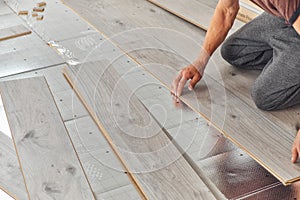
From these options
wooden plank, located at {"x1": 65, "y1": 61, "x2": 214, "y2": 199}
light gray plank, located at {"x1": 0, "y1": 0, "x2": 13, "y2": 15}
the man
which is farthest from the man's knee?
light gray plank, located at {"x1": 0, "y1": 0, "x2": 13, "y2": 15}

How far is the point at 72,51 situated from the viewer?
345cm

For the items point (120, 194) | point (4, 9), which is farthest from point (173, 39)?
point (4, 9)

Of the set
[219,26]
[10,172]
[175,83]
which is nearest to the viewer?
[10,172]

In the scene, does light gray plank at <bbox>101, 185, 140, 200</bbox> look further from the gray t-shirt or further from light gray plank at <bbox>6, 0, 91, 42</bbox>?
light gray plank at <bbox>6, 0, 91, 42</bbox>

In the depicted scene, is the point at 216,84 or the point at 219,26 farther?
the point at 216,84

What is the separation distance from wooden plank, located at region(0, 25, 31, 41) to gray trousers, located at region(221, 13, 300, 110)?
68.3 inches

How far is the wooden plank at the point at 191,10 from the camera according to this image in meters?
3.72

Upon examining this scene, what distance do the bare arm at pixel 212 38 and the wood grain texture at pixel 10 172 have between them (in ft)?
3.12

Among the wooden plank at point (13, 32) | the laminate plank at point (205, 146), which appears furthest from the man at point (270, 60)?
the wooden plank at point (13, 32)

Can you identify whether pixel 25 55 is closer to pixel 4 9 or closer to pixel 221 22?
pixel 4 9

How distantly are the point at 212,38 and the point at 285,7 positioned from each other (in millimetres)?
611

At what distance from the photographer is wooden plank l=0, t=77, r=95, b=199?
2.10 m

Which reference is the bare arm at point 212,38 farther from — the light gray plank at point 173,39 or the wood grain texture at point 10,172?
the wood grain texture at point 10,172

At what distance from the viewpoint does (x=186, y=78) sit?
103 inches
